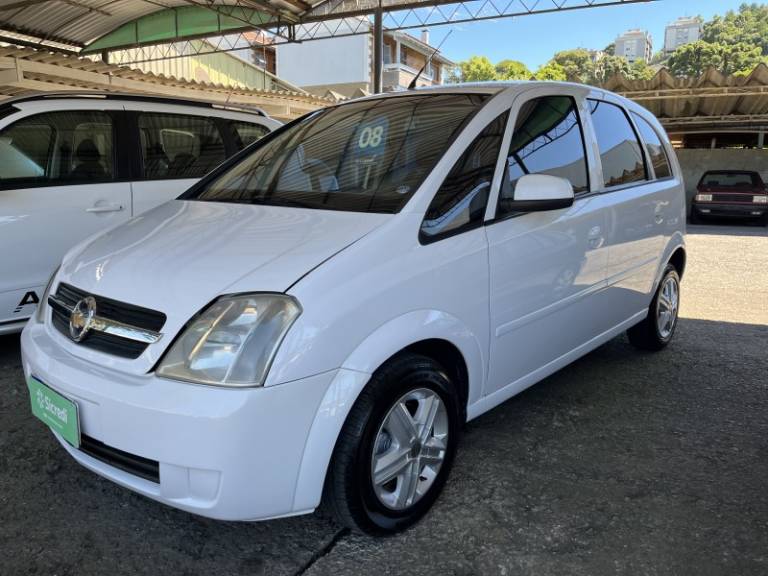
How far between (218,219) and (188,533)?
1199 mm

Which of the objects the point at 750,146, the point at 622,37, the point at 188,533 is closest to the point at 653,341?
the point at 188,533

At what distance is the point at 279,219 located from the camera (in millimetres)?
2400

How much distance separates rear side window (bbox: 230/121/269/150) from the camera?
201 inches

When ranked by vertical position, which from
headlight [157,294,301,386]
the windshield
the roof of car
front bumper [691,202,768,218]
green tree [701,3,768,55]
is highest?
green tree [701,3,768,55]

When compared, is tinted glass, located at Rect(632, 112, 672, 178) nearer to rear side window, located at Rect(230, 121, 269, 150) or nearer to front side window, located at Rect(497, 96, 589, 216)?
front side window, located at Rect(497, 96, 589, 216)

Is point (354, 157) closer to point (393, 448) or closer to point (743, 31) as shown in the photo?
point (393, 448)

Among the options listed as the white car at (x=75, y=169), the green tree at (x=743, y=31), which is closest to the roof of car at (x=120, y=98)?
the white car at (x=75, y=169)

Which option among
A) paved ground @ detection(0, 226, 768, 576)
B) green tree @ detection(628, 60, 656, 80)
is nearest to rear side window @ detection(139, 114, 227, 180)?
paved ground @ detection(0, 226, 768, 576)

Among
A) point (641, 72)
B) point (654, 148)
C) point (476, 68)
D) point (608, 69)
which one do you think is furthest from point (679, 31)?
point (654, 148)

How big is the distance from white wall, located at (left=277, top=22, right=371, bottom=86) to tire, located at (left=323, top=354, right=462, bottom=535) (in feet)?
131

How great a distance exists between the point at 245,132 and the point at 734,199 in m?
13.4

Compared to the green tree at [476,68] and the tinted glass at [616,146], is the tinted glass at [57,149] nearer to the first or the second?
the tinted glass at [616,146]

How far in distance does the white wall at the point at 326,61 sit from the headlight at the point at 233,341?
131 ft

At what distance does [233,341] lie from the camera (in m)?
1.84
